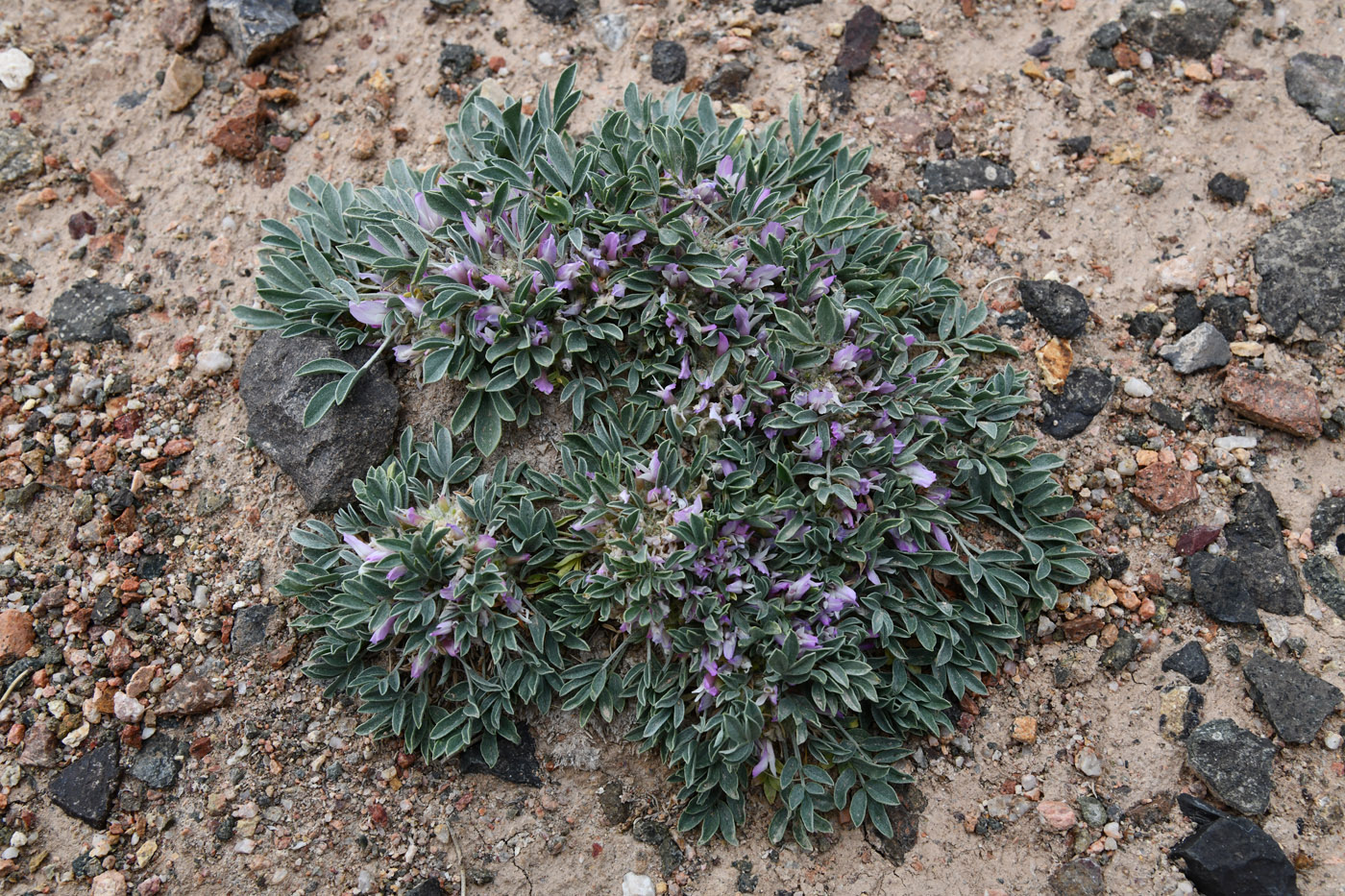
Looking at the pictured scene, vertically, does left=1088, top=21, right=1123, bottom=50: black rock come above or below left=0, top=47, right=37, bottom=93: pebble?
below

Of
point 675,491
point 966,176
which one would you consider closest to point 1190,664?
point 675,491

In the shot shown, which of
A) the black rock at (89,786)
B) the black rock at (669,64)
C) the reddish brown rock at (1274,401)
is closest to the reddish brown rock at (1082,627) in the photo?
the reddish brown rock at (1274,401)

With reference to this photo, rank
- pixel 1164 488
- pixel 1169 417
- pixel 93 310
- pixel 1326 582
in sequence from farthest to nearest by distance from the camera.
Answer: pixel 93 310 → pixel 1169 417 → pixel 1164 488 → pixel 1326 582

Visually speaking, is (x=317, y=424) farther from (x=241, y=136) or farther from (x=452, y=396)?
(x=241, y=136)

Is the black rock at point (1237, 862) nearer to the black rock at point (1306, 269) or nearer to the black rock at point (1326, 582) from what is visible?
the black rock at point (1326, 582)

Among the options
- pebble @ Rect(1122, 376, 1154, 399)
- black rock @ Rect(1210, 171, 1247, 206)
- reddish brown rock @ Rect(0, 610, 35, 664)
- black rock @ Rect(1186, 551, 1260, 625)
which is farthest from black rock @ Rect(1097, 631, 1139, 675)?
reddish brown rock @ Rect(0, 610, 35, 664)

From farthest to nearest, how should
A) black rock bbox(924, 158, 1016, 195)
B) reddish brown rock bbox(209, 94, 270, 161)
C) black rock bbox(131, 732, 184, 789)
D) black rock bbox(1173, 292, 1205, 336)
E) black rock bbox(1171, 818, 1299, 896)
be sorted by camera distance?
reddish brown rock bbox(209, 94, 270, 161) < black rock bbox(924, 158, 1016, 195) < black rock bbox(1173, 292, 1205, 336) < black rock bbox(131, 732, 184, 789) < black rock bbox(1171, 818, 1299, 896)

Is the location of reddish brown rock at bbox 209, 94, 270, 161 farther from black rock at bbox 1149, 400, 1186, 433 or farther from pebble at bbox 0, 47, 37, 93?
black rock at bbox 1149, 400, 1186, 433
